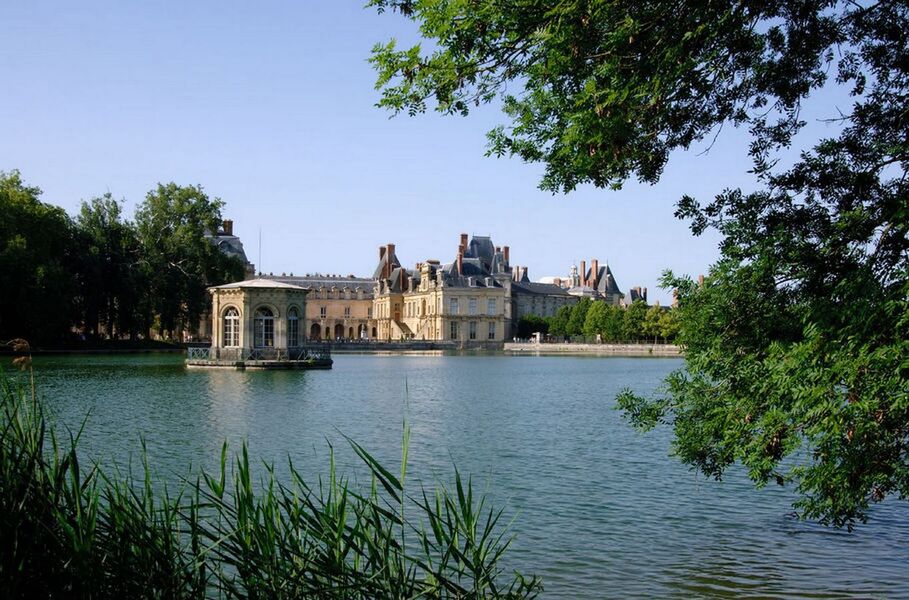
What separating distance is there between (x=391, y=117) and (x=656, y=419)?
3814 mm

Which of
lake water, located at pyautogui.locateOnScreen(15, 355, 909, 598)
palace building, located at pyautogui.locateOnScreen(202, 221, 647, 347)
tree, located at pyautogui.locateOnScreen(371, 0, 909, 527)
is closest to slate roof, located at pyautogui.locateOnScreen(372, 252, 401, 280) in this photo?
palace building, located at pyautogui.locateOnScreen(202, 221, 647, 347)

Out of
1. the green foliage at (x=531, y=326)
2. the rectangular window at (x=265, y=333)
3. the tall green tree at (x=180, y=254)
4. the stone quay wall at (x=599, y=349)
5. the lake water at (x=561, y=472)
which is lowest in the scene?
the lake water at (x=561, y=472)

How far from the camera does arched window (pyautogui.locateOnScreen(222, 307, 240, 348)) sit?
41.5m

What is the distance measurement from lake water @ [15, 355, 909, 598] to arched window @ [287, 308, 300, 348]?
12310mm

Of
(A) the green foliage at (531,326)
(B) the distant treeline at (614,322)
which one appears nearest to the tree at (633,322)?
(B) the distant treeline at (614,322)

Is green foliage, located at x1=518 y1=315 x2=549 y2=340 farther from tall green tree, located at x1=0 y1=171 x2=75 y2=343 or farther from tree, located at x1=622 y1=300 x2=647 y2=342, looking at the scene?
tall green tree, located at x1=0 y1=171 x2=75 y2=343

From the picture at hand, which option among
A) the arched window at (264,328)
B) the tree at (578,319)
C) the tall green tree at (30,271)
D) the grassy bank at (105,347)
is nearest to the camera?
the arched window at (264,328)

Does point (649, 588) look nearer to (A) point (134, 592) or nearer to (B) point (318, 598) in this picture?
(B) point (318, 598)

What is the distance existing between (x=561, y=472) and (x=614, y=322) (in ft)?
241

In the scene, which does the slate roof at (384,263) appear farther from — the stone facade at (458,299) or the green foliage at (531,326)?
the green foliage at (531,326)

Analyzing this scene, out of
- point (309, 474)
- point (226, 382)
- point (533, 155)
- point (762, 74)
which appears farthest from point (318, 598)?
point (226, 382)

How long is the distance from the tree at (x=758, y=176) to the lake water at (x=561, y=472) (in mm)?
1217

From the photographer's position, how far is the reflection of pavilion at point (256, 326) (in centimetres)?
4088

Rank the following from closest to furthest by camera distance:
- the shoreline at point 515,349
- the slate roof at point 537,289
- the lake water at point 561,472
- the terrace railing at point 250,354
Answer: the lake water at point 561,472
the terrace railing at point 250,354
the shoreline at point 515,349
the slate roof at point 537,289
